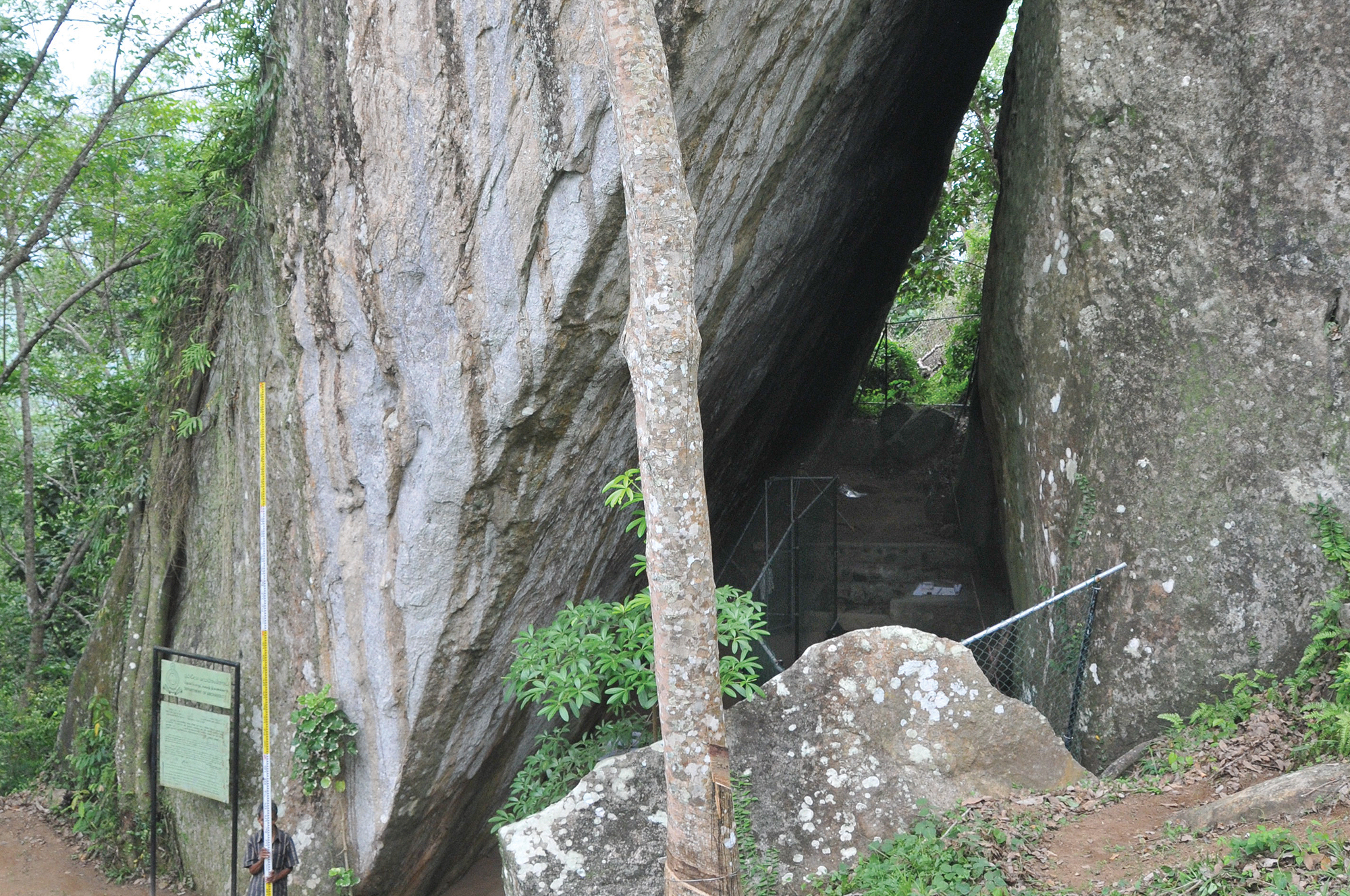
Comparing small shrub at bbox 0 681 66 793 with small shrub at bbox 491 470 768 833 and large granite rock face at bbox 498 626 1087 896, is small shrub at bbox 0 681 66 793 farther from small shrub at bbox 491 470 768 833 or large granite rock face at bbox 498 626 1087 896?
large granite rock face at bbox 498 626 1087 896

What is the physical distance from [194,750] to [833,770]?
430cm

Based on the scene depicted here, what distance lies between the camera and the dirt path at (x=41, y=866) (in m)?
6.82

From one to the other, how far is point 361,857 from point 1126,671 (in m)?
4.88

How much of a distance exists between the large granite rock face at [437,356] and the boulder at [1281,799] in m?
3.67

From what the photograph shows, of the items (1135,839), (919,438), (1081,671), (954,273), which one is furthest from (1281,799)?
(954,273)

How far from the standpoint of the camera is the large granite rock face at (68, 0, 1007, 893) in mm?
5051

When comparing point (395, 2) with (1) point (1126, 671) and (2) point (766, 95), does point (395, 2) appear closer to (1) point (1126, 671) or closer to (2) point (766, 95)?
(2) point (766, 95)

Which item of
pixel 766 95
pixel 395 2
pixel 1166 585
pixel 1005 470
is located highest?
pixel 395 2

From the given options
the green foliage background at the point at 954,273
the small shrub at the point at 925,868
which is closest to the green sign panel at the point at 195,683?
the small shrub at the point at 925,868

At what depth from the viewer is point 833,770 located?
4273 mm

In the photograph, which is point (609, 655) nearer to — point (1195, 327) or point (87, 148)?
point (1195, 327)

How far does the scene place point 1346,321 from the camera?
4809 millimetres

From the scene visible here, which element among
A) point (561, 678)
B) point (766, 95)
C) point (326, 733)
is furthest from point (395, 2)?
point (326, 733)

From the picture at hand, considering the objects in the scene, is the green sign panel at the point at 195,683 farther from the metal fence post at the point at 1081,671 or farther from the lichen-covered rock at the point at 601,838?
the metal fence post at the point at 1081,671
